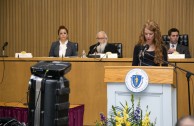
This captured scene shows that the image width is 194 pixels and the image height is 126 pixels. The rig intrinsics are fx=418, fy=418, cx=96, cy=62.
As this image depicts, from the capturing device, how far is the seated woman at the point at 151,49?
4.52 m

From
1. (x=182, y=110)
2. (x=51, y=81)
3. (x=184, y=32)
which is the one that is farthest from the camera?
(x=184, y=32)

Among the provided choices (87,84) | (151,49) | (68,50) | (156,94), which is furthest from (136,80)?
(68,50)

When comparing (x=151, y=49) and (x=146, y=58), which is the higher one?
(x=151, y=49)

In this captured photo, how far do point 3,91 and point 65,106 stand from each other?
3.84m

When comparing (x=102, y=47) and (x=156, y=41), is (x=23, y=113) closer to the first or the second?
(x=156, y=41)

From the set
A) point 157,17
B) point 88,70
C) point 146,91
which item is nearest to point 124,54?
point 157,17

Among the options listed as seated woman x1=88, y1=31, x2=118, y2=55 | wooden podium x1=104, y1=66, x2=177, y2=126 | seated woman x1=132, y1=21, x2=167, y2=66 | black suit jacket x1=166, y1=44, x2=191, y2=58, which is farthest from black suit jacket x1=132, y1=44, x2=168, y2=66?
black suit jacket x1=166, y1=44, x2=191, y2=58

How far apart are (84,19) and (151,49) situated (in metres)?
5.96

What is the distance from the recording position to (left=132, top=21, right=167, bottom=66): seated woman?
4520mm

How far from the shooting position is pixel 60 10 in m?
10.7

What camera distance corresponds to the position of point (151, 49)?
4645 mm

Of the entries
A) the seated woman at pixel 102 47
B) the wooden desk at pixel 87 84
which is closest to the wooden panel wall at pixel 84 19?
the seated woman at pixel 102 47

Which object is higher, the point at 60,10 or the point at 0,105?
Result: the point at 60,10

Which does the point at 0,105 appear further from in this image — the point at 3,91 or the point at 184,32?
the point at 184,32
